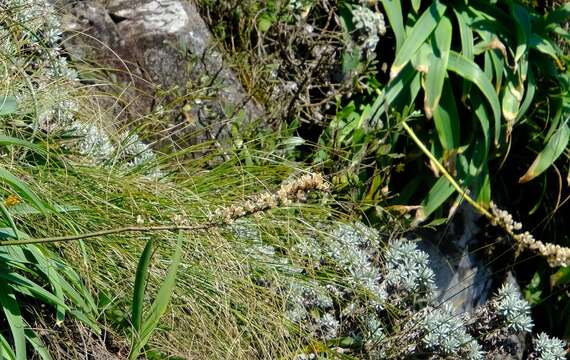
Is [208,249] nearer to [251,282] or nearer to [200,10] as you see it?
[251,282]

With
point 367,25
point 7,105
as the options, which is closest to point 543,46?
point 367,25

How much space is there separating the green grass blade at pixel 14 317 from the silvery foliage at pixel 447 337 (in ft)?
4.29

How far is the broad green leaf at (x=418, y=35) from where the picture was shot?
4293 mm

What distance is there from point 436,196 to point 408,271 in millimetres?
974

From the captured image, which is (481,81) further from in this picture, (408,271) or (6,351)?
(6,351)

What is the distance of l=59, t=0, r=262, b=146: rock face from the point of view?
383cm

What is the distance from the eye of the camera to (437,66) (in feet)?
14.2

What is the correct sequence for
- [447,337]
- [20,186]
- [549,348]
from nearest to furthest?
[20,186] → [447,337] → [549,348]

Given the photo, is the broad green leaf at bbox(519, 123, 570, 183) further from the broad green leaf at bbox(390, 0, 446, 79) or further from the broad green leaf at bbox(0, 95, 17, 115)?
the broad green leaf at bbox(0, 95, 17, 115)

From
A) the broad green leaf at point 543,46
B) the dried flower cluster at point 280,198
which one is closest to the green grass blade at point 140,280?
the dried flower cluster at point 280,198

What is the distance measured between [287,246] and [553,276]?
180 cm

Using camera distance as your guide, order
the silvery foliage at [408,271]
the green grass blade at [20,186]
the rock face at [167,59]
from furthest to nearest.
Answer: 1. the rock face at [167,59]
2. the silvery foliage at [408,271]
3. the green grass blade at [20,186]

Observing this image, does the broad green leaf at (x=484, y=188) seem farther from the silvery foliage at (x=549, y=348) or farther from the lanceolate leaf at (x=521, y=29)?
the silvery foliage at (x=549, y=348)

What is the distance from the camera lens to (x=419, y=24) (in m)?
4.42
